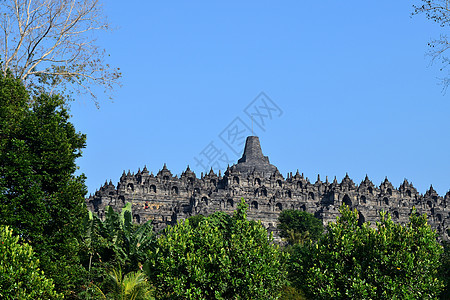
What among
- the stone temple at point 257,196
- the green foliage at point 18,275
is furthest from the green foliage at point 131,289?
the stone temple at point 257,196

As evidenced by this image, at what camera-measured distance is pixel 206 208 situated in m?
94.7

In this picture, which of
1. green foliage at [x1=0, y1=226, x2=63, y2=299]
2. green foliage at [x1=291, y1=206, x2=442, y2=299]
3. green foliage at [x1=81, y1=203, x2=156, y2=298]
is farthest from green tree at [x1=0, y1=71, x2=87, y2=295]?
green foliage at [x1=291, y1=206, x2=442, y2=299]

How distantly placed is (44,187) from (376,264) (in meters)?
14.7

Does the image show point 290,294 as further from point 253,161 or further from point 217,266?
point 253,161

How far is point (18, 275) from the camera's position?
23594mm

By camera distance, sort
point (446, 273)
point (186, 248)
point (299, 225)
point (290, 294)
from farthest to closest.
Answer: point (299, 225) → point (290, 294) → point (446, 273) → point (186, 248)

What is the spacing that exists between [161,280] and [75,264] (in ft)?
13.2

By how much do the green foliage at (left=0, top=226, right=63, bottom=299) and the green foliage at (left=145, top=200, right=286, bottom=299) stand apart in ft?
17.1

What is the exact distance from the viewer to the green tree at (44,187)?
27.5 metres

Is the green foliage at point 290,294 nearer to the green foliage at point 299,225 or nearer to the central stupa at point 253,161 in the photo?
the green foliage at point 299,225

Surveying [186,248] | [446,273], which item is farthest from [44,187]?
[446,273]

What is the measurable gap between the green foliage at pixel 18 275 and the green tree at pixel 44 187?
261cm

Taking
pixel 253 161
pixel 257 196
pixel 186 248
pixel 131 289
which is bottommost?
pixel 131 289

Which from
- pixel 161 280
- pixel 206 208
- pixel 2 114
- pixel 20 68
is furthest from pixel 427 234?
pixel 206 208
